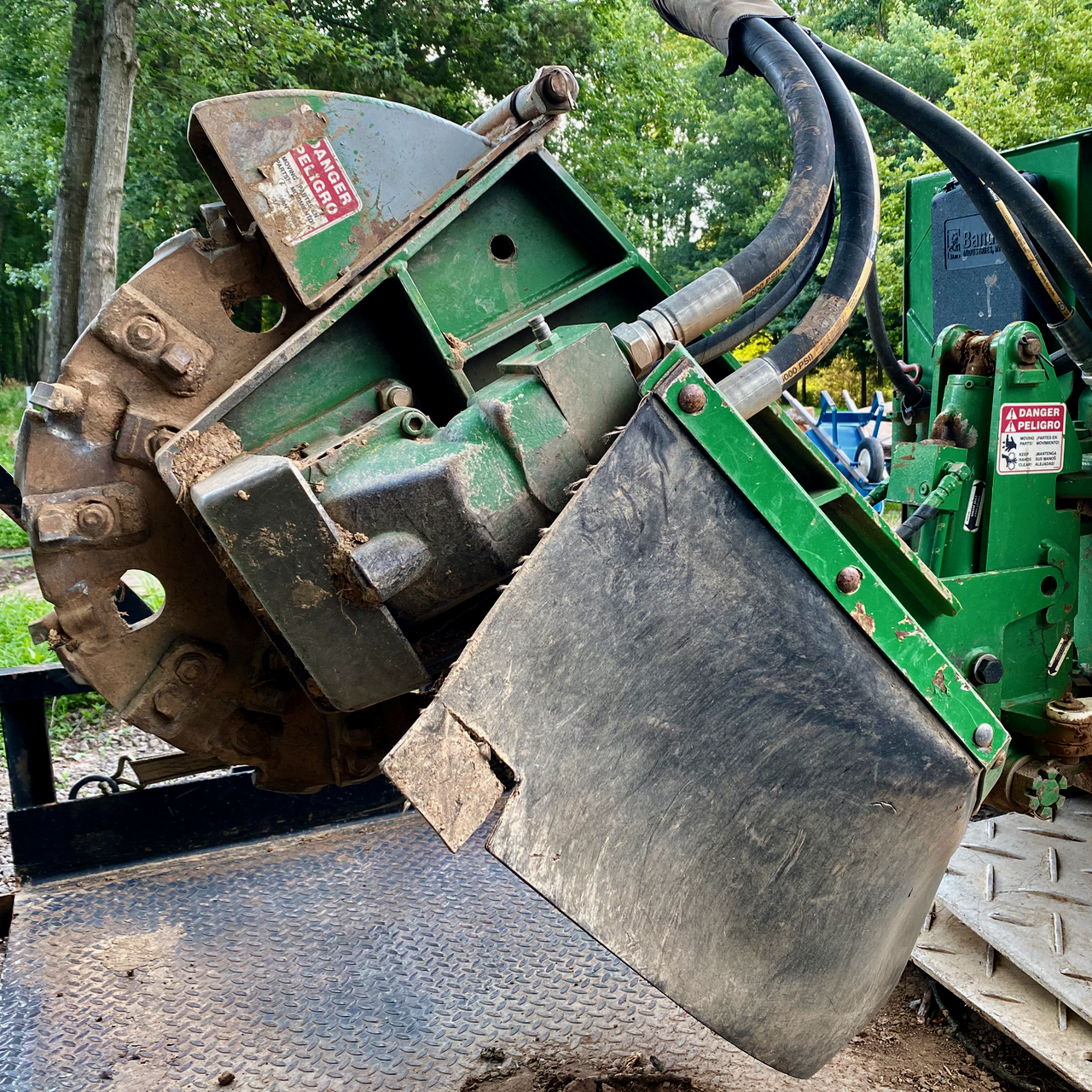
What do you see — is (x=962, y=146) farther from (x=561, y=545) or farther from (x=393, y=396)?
(x=561, y=545)

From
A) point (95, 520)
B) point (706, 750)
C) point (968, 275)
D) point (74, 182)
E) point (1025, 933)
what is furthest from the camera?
point (74, 182)

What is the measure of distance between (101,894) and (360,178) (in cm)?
194

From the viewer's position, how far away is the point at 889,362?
3152mm

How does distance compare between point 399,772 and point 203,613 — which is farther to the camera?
point 203,613

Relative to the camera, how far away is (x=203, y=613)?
1.99 meters

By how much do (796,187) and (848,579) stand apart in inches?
28.9

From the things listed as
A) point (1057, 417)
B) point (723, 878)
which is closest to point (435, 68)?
point (1057, 417)

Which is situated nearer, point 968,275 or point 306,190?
point 306,190

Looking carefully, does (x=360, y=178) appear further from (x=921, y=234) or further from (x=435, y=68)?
(x=435, y=68)

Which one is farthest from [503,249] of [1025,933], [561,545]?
[1025,933]

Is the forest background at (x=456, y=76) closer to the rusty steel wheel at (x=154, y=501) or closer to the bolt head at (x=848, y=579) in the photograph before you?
the rusty steel wheel at (x=154, y=501)

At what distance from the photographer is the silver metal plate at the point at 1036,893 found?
94.7 inches

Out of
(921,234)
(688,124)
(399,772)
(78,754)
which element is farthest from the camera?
(688,124)

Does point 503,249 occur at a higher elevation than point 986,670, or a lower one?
higher
